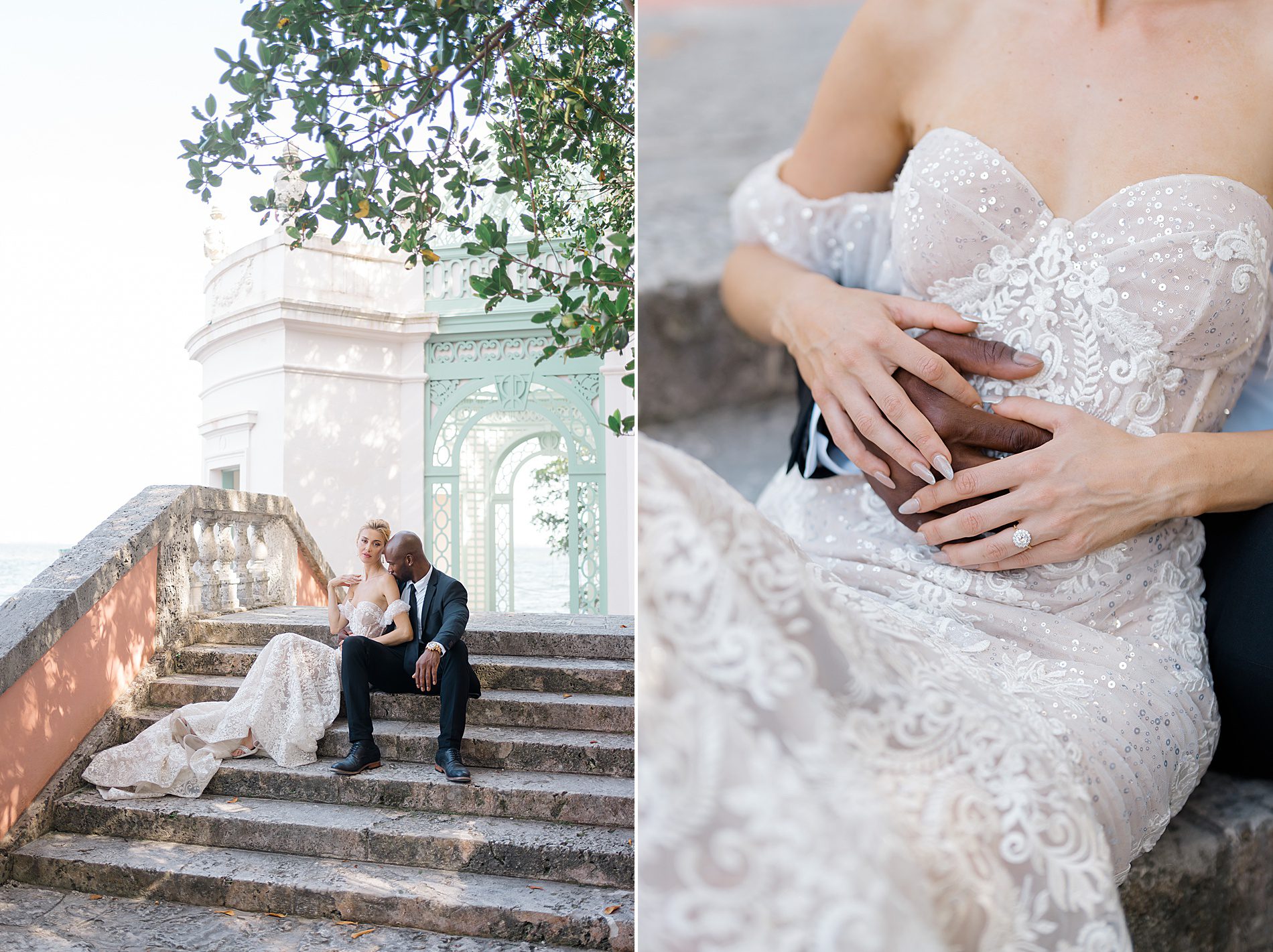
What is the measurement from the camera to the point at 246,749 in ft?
10.2

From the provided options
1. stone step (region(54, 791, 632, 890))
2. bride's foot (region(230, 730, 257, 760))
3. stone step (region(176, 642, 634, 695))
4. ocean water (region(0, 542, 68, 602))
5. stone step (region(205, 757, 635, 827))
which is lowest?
stone step (region(54, 791, 632, 890))

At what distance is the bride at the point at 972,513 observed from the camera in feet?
1.59

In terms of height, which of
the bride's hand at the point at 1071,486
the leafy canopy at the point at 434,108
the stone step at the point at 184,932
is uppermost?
the leafy canopy at the point at 434,108

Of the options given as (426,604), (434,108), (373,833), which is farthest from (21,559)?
(434,108)

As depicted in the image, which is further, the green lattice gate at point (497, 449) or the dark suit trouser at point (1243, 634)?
the green lattice gate at point (497, 449)

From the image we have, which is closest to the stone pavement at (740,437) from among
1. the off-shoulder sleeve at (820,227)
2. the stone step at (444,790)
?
the off-shoulder sleeve at (820,227)

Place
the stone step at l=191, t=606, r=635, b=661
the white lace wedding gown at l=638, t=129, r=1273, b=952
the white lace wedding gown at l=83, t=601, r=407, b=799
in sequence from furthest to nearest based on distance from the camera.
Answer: the stone step at l=191, t=606, r=635, b=661
the white lace wedding gown at l=83, t=601, r=407, b=799
the white lace wedding gown at l=638, t=129, r=1273, b=952

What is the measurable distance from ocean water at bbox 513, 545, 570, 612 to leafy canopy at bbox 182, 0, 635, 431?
362 cm

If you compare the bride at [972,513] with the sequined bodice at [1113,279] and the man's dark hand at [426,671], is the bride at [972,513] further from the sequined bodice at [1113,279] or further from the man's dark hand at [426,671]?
the man's dark hand at [426,671]

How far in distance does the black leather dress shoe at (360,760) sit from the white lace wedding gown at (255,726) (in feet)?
0.77

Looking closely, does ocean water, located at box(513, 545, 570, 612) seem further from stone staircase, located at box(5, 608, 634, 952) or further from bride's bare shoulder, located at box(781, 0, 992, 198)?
bride's bare shoulder, located at box(781, 0, 992, 198)

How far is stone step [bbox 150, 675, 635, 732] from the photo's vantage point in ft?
9.93

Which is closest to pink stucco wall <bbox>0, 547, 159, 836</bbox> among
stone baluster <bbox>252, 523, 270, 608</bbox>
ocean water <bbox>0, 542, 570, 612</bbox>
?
stone baluster <bbox>252, 523, 270, 608</bbox>

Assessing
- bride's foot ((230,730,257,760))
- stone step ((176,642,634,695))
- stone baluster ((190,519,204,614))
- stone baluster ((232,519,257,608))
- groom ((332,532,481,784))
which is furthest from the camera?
stone baluster ((232,519,257,608))
